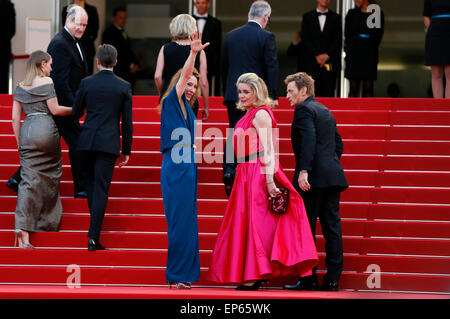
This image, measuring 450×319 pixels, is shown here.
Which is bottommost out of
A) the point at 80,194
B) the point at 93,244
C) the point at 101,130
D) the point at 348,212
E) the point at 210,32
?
the point at 93,244

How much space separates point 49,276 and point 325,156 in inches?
107

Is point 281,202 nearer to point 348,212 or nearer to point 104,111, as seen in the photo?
point 348,212

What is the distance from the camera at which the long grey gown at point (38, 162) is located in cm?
823

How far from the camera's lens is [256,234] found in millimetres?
7246

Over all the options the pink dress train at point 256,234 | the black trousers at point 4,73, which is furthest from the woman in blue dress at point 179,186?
the black trousers at point 4,73

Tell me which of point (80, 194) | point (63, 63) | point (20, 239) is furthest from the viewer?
point (80, 194)

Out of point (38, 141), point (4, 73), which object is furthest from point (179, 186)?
point (4, 73)

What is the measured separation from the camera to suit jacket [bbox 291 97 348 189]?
7.39 m

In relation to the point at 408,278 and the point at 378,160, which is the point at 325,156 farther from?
the point at 378,160

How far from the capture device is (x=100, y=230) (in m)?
8.06

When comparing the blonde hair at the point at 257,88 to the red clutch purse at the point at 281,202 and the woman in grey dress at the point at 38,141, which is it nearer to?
the red clutch purse at the point at 281,202

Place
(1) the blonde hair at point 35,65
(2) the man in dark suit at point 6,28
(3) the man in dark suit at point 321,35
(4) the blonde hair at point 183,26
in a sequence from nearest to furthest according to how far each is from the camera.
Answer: (1) the blonde hair at point 35,65 → (4) the blonde hair at point 183,26 → (3) the man in dark suit at point 321,35 → (2) the man in dark suit at point 6,28

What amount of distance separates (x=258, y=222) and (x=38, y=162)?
2373mm
